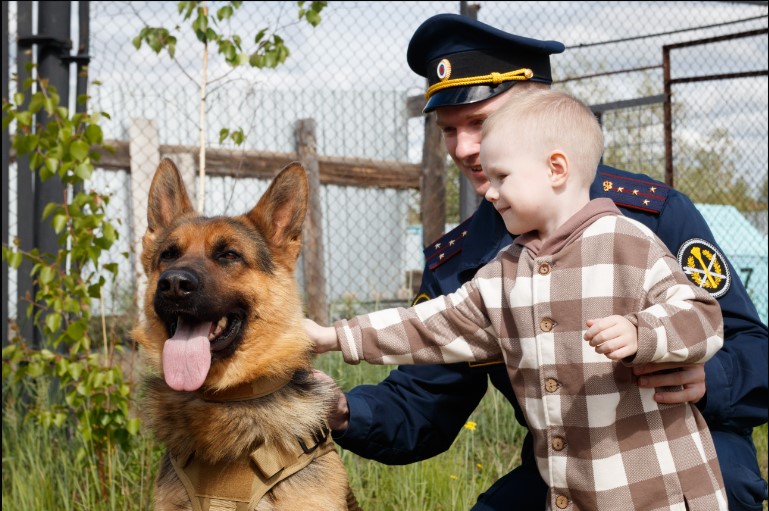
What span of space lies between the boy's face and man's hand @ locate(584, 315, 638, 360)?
0.44 meters

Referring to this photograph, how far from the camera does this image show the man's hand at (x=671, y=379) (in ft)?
6.41

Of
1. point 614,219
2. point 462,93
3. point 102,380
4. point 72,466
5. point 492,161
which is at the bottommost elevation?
point 72,466

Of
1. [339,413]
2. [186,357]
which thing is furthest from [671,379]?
[186,357]

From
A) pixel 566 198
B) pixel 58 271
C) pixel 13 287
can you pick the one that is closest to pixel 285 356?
pixel 566 198

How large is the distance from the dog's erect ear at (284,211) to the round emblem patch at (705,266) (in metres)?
1.25

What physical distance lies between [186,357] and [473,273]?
99 cm

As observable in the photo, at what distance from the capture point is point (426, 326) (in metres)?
2.29

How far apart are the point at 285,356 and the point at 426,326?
0.49m

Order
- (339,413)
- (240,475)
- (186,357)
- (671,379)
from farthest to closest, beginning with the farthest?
(339,413), (186,357), (240,475), (671,379)

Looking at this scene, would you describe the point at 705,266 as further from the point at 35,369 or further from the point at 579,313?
the point at 35,369

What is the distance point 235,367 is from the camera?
2.43 meters

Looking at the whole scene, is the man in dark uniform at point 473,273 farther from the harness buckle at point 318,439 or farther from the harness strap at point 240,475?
the harness strap at point 240,475

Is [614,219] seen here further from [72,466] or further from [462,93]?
[72,466]

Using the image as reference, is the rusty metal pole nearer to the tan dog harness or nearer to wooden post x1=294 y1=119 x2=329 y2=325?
wooden post x1=294 y1=119 x2=329 y2=325
